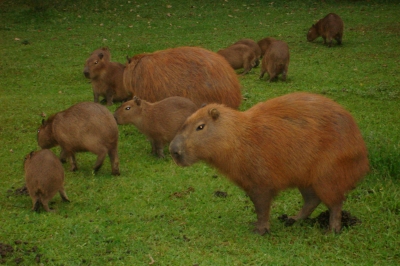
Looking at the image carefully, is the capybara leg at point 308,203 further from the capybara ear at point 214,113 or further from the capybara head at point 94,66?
the capybara head at point 94,66

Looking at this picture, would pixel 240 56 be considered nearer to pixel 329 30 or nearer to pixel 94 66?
pixel 329 30

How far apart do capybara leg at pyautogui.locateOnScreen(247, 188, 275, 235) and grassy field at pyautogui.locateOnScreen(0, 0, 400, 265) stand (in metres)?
0.10

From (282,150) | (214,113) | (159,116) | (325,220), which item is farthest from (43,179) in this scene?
(325,220)

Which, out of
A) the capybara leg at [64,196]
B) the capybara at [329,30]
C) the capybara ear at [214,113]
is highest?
the capybara ear at [214,113]

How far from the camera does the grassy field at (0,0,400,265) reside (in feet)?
14.0

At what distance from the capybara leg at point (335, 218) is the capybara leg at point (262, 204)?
50cm

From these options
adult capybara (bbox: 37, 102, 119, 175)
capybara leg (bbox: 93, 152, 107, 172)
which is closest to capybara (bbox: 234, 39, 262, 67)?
adult capybara (bbox: 37, 102, 119, 175)

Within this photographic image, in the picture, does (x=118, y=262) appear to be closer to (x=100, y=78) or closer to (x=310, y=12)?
(x=100, y=78)

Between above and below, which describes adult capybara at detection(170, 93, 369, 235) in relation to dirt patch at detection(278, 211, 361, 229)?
above

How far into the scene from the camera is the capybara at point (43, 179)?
497 centimetres

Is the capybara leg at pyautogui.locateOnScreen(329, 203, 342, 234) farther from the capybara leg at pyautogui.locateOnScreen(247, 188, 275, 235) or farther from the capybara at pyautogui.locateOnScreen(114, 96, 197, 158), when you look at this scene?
the capybara at pyautogui.locateOnScreen(114, 96, 197, 158)

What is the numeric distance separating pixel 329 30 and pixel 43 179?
988 cm

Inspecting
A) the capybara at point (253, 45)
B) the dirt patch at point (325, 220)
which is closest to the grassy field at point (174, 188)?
the dirt patch at point (325, 220)

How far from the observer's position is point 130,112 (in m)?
6.77
